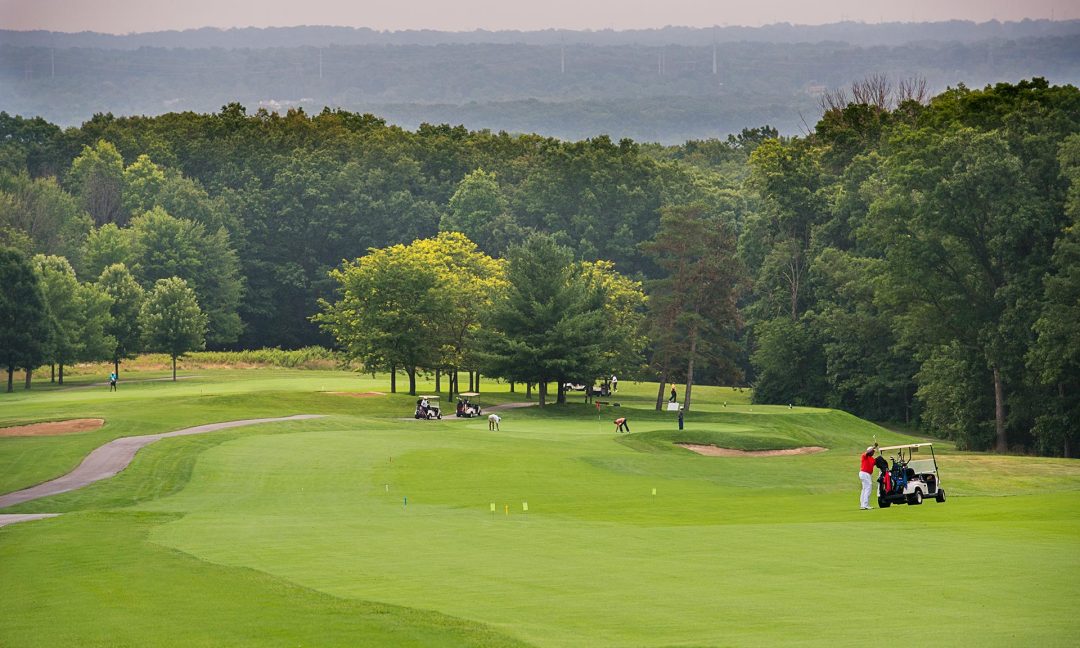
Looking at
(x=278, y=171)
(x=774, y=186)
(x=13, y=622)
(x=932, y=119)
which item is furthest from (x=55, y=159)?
(x=13, y=622)

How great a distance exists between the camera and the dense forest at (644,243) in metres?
73.8

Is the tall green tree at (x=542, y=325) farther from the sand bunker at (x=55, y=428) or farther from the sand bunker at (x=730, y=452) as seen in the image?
the sand bunker at (x=55, y=428)

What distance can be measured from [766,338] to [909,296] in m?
30.4

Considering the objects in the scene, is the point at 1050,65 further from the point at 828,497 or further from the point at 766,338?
the point at 828,497

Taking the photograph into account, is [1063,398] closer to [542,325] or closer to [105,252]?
[542,325]

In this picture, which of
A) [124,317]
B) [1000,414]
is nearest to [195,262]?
[124,317]

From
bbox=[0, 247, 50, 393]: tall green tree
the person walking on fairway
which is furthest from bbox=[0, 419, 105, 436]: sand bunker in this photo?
the person walking on fairway

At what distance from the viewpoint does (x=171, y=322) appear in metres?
106

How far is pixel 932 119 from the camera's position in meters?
86.4

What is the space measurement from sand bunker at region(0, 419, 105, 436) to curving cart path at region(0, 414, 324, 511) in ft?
13.5

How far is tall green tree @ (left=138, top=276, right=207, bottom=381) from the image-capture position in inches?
4156

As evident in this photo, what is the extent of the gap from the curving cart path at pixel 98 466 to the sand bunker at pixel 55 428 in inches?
161

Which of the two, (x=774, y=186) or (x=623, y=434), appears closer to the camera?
(x=623, y=434)

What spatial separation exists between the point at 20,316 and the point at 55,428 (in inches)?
1464
